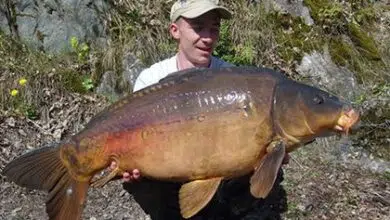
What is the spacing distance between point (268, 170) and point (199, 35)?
1.04 m

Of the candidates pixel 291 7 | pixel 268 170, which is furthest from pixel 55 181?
pixel 291 7

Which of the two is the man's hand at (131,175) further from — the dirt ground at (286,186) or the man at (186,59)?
the dirt ground at (286,186)

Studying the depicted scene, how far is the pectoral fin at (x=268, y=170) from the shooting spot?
2.74 meters

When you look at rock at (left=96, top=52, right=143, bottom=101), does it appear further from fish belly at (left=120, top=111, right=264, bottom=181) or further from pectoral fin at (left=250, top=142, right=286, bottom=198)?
pectoral fin at (left=250, top=142, right=286, bottom=198)

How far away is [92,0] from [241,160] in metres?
3.21

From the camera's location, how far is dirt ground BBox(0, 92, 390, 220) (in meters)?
4.28

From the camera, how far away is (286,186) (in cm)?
452

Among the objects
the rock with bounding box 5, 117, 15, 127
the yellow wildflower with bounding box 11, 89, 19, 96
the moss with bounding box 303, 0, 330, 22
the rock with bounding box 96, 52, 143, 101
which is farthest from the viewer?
the moss with bounding box 303, 0, 330, 22

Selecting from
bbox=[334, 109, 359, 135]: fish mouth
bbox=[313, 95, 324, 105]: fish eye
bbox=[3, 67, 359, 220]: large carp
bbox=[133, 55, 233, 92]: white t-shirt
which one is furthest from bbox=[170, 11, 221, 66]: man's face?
bbox=[334, 109, 359, 135]: fish mouth

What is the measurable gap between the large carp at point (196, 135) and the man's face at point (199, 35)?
586 millimetres

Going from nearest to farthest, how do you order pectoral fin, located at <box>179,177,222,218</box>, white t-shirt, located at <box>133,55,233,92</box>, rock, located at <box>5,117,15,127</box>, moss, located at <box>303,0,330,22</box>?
pectoral fin, located at <box>179,177,222,218</box>, white t-shirt, located at <box>133,55,233,92</box>, rock, located at <box>5,117,15,127</box>, moss, located at <box>303,0,330,22</box>

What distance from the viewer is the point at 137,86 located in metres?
3.89

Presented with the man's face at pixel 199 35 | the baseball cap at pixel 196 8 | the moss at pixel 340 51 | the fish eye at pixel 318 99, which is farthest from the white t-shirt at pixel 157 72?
the moss at pixel 340 51

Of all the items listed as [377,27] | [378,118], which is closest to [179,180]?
[378,118]
